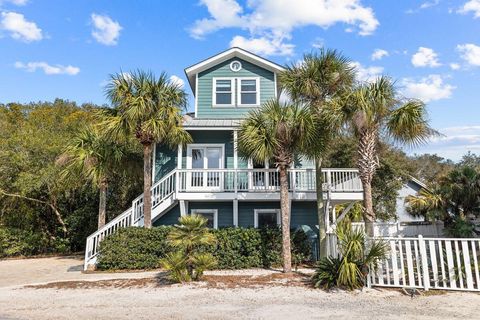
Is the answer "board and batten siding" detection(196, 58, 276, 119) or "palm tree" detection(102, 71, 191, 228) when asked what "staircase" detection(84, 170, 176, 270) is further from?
"board and batten siding" detection(196, 58, 276, 119)

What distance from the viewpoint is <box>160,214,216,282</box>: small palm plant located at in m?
9.26

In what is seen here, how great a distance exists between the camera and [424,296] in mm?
7535

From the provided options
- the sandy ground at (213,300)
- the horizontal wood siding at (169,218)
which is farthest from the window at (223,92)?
the sandy ground at (213,300)

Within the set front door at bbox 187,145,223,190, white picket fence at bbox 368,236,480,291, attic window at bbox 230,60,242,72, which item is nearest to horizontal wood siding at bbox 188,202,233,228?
front door at bbox 187,145,223,190

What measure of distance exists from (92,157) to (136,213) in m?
2.87

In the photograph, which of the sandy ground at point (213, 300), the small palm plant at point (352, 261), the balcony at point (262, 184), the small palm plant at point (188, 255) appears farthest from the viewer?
the balcony at point (262, 184)

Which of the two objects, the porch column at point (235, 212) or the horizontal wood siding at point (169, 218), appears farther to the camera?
the horizontal wood siding at point (169, 218)

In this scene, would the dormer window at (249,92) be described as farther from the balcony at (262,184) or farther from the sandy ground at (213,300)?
the sandy ground at (213,300)

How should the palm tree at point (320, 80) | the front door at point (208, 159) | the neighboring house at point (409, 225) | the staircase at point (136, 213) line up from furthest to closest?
the front door at point (208, 159)
the neighboring house at point (409, 225)
the staircase at point (136, 213)
the palm tree at point (320, 80)

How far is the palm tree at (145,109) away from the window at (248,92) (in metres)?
4.74

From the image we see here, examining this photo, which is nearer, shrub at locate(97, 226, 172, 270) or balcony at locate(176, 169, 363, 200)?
shrub at locate(97, 226, 172, 270)

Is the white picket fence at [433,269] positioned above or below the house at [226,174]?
below

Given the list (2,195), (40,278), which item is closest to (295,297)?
(40,278)

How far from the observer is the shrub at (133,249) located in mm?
11688
